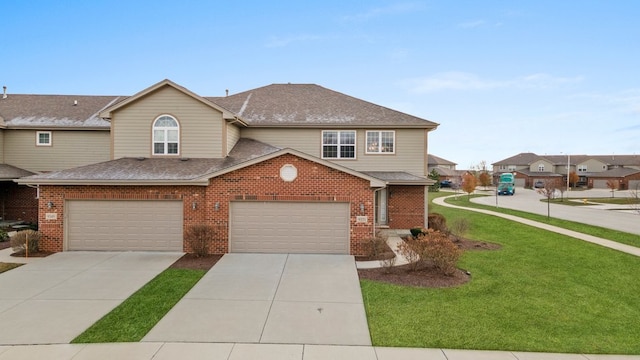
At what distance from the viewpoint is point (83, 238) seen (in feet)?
42.2

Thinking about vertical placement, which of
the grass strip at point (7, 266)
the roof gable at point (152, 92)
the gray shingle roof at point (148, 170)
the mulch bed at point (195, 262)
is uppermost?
the roof gable at point (152, 92)

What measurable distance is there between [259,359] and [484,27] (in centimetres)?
2114

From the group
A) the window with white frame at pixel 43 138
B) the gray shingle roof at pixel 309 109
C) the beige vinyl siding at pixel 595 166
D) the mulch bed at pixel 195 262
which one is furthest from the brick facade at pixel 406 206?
the beige vinyl siding at pixel 595 166

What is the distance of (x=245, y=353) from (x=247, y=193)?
761 cm

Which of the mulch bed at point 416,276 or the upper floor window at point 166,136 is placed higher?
the upper floor window at point 166,136

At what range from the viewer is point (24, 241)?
1220 cm

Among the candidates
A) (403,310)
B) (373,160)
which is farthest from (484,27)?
(403,310)

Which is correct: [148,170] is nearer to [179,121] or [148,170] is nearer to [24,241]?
[179,121]

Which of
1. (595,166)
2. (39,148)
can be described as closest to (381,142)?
(39,148)

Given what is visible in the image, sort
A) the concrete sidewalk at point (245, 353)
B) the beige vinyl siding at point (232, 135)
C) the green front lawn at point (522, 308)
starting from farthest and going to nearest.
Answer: the beige vinyl siding at point (232, 135) < the green front lawn at point (522, 308) < the concrete sidewalk at point (245, 353)

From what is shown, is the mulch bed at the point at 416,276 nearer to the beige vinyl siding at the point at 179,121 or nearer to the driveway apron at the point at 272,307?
the driveway apron at the point at 272,307

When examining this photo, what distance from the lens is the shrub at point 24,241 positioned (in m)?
12.2

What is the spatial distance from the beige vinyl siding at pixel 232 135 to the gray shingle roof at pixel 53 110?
693cm

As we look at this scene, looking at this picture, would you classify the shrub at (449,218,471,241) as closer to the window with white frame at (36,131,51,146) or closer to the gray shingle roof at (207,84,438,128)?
the gray shingle roof at (207,84,438,128)
